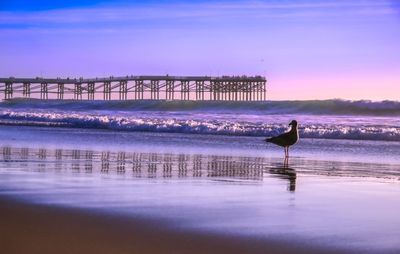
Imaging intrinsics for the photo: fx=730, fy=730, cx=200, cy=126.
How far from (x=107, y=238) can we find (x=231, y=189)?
2915 mm

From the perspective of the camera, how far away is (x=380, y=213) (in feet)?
19.4

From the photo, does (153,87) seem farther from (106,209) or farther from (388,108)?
(106,209)

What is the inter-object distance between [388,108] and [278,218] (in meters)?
29.7

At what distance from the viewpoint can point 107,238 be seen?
4.56m

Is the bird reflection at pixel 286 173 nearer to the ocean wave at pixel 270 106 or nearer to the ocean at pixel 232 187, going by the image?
the ocean at pixel 232 187

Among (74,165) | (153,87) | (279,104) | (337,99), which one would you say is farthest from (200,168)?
(153,87)

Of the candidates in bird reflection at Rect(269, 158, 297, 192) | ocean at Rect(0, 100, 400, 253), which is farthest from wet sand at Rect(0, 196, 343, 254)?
bird reflection at Rect(269, 158, 297, 192)

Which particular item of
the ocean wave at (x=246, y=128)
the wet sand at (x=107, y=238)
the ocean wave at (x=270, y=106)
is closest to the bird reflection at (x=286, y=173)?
the wet sand at (x=107, y=238)

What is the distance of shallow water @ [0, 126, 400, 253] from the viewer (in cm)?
507

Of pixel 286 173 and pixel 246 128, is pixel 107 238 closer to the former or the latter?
pixel 286 173

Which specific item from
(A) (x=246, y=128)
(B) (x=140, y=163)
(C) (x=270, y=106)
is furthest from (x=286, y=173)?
(C) (x=270, y=106)

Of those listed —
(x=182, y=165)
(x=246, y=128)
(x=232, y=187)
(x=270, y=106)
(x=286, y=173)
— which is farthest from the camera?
(x=270, y=106)

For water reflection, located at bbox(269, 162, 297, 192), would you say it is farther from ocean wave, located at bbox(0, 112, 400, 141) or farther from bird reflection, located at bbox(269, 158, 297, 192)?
ocean wave, located at bbox(0, 112, 400, 141)

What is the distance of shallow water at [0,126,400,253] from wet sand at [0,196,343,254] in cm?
22
